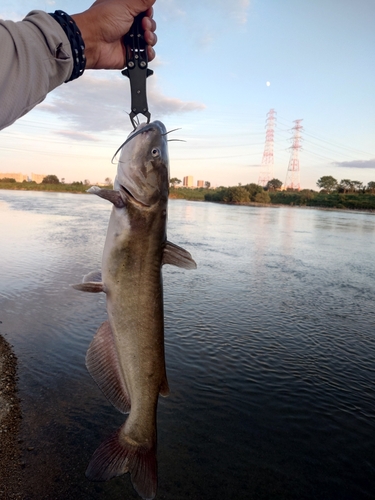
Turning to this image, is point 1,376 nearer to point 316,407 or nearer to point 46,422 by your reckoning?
point 46,422

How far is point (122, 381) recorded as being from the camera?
246 centimetres

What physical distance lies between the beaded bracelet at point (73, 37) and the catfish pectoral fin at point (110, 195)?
0.57m

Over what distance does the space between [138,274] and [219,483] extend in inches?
165

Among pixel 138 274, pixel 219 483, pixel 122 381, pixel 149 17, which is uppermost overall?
pixel 149 17

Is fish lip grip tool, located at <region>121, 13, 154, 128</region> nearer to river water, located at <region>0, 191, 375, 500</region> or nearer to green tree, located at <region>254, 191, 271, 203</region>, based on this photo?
river water, located at <region>0, 191, 375, 500</region>

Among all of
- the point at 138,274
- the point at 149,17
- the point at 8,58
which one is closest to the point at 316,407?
the point at 138,274

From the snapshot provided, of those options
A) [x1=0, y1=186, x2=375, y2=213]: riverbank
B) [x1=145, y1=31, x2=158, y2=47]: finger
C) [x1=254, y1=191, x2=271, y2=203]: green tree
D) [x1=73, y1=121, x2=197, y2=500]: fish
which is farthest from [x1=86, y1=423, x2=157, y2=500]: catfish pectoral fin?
[x1=254, y1=191, x2=271, y2=203]: green tree

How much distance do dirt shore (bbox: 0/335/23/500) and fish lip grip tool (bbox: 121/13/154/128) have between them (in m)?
4.55

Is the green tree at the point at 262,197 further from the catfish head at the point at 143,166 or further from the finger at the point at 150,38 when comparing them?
the catfish head at the point at 143,166

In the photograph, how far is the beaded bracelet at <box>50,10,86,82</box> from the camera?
1938 mm

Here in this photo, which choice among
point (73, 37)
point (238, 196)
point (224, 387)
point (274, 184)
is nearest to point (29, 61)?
point (73, 37)

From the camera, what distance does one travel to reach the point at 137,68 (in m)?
2.61

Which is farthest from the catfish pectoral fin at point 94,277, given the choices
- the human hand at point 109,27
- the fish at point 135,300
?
the human hand at point 109,27

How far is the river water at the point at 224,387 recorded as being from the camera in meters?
5.38
